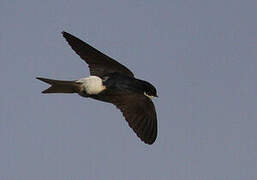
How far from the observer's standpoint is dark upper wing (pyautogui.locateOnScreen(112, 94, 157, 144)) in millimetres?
5352

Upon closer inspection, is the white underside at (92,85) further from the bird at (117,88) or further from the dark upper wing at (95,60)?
the dark upper wing at (95,60)

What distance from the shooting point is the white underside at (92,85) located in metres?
4.89

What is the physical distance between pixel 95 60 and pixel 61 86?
42.1 inches

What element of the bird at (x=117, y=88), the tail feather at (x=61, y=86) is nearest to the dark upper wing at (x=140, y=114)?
the bird at (x=117, y=88)

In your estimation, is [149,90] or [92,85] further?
[149,90]

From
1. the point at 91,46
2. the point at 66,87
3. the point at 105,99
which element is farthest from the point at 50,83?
the point at 91,46

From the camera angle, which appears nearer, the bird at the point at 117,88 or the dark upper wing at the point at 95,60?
the bird at the point at 117,88

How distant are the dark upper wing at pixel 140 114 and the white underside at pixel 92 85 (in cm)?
32

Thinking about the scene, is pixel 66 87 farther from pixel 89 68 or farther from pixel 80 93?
pixel 89 68

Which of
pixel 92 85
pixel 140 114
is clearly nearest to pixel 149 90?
pixel 140 114

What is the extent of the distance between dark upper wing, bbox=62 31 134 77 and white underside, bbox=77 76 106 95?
47 cm

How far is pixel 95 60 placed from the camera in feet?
18.4

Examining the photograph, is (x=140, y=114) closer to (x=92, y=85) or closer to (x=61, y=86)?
(x=92, y=85)

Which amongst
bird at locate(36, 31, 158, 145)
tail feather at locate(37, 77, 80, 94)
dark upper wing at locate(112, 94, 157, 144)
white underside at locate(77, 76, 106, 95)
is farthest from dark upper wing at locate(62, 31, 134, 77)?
tail feather at locate(37, 77, 80, 94)
